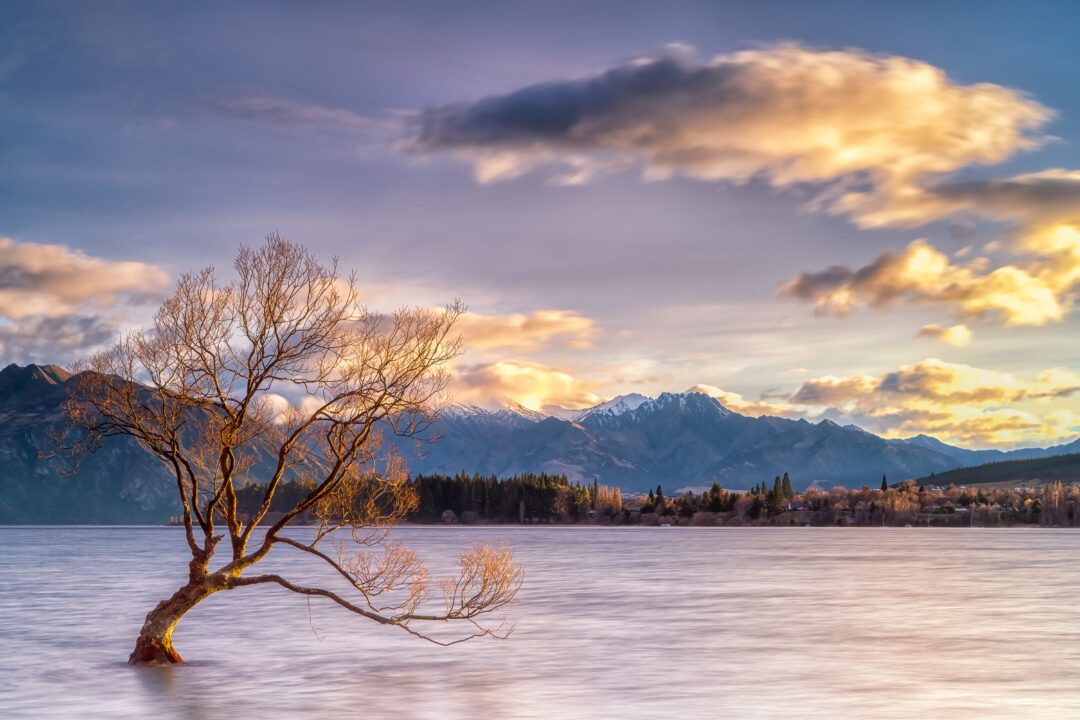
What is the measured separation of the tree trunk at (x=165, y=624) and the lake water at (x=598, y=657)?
1.79 ft

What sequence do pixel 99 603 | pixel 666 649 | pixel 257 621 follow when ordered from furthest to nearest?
pixel 99 603
pixel 257 621
pixel 666 649

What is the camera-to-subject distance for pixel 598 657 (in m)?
43.2

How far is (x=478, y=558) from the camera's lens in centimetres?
3359

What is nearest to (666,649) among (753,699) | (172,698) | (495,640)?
(495,640)

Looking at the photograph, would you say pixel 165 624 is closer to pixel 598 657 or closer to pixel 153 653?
pixel 153 653

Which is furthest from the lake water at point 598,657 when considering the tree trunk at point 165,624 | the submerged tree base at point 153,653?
the tree trunk at point 165,624

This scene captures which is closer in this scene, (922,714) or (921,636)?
(922,714)

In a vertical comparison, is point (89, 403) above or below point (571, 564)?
above

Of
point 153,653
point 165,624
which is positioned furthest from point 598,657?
point 153,653

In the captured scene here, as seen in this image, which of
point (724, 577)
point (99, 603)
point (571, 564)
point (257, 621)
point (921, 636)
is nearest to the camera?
point (921, 636)

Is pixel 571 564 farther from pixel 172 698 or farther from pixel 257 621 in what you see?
pixel 172 698

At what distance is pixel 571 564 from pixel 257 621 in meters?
59.2

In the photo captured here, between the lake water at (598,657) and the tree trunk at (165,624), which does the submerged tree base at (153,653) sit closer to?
the tree trunk at (165,624)

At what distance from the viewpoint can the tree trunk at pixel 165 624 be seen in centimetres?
3516
